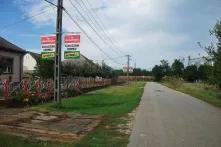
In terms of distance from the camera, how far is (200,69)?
100000mm

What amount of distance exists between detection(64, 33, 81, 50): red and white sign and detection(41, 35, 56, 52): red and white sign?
623 millimetres

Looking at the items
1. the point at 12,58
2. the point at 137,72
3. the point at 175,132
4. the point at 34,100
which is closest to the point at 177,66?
the point at 137,72

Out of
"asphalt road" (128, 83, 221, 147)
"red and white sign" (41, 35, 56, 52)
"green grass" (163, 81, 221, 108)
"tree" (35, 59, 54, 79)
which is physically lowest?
"asphalt road" (128, 83, 221, 147)

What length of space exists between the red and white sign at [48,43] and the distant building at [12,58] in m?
10.5

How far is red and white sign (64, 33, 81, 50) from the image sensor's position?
846 inches

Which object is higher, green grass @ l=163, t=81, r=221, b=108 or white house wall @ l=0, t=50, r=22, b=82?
white house wall @ l=0, t=50, r=22, b=82

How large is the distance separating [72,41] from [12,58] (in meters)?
13.8

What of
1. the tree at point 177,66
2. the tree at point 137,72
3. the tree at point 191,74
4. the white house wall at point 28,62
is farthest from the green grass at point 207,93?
the tree at point 137,72

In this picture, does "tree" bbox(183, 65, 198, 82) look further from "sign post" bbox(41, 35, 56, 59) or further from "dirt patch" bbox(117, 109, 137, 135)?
"dirt patch" bbox(117, 109, 137, 135)

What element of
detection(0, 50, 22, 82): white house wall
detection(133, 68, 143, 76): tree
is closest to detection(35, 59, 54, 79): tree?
detection(0, 50, 22, 82): white house wall

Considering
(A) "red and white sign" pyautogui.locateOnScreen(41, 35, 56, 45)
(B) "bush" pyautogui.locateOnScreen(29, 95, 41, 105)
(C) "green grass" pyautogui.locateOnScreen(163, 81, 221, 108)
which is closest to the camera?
(A) "red and white sign" pyautogui.locateOnScreen(41, 35, 56, 45)

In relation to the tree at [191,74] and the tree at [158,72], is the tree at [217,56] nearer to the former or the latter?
the tree at [191,74]

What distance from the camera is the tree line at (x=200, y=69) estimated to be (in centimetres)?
3136

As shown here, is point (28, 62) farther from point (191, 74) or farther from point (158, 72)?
point (158, 72)
